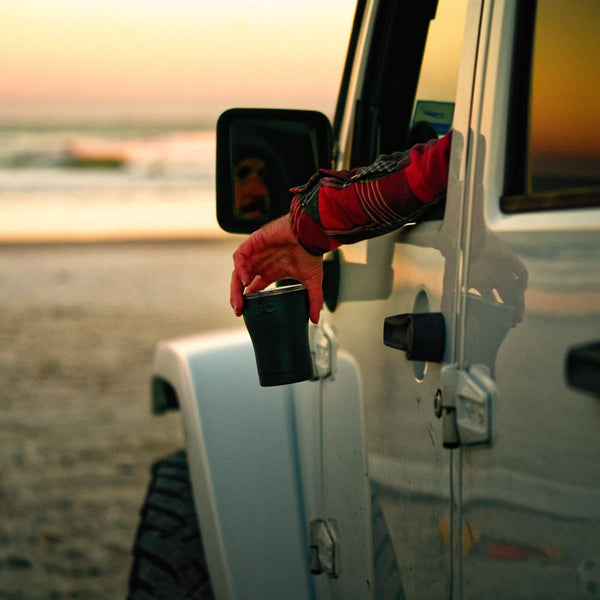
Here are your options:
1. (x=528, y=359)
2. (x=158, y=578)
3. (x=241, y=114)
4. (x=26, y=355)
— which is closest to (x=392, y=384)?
(x=528, y=359)

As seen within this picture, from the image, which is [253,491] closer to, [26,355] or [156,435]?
[156,435]

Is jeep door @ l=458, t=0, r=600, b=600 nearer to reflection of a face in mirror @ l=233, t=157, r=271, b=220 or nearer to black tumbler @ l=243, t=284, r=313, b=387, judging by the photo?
black tumbler @ l=243, t=284, r=313, b=387

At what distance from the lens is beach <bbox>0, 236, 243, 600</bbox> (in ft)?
14.0

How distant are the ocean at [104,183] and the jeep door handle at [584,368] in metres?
25.4

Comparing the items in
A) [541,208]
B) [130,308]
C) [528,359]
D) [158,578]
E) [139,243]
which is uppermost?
[541,208]

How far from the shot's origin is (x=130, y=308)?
12.1 m

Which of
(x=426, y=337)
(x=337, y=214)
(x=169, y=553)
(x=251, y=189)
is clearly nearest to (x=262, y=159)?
(x=251, y=189)

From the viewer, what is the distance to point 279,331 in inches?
71.0

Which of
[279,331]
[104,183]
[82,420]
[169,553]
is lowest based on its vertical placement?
[104,183]

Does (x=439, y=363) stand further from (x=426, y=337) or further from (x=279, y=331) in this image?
(x=279, y=331)

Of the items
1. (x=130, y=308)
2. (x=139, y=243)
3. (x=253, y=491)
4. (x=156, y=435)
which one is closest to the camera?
(x=253, y=491)

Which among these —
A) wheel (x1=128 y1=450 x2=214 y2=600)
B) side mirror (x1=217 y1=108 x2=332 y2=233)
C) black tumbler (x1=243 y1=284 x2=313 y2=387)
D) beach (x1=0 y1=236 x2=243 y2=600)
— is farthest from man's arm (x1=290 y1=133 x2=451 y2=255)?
beach (x1=0 y1=236 x2=243 y2=600)

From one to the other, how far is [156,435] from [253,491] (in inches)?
151

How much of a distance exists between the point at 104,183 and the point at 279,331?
39.5 metres
